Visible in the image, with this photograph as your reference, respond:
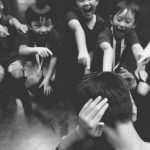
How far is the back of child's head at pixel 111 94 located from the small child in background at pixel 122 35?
468 millimetres

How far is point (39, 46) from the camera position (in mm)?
1913

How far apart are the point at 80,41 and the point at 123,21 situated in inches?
10.5

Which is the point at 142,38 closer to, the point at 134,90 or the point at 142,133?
the point at 134,90

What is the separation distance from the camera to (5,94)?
2.04 metres

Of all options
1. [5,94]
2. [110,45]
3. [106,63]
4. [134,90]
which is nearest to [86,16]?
[110,45]

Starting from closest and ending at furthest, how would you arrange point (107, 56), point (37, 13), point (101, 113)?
1. point (101, 113)
2. point (107, 56)
3. point (37, 13)

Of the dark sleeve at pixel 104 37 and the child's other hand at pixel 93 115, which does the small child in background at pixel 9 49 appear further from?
the child's other hand at pixel 93 115

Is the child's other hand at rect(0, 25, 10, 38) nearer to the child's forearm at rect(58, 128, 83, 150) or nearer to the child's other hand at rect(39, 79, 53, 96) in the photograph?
the child's other hand at rect(39, 79, 53, 96)

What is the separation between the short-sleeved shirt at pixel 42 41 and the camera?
1882mm

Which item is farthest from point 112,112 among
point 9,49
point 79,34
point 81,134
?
point 9,49

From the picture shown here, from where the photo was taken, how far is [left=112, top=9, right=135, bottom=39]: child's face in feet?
5.61

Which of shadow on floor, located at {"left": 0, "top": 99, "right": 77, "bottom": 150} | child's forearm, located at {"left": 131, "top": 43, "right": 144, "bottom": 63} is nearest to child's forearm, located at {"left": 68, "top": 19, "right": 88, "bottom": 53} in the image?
child's forearm, located at {"left": 131, "top": 43, "right": 144, "bottom": 63}

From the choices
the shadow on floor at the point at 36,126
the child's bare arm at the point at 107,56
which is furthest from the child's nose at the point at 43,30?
the shadow on floor at the point at 36,126

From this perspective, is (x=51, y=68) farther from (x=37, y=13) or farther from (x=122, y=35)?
(x=122, y=35)
